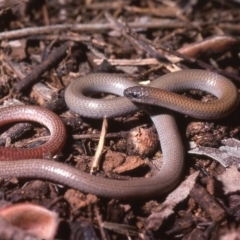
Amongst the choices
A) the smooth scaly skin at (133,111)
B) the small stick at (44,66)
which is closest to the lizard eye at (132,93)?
the smooth scaly skin at (133,111)

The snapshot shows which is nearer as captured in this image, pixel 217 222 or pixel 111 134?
pixel 217 222

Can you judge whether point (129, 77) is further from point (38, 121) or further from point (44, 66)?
point (38, 121)

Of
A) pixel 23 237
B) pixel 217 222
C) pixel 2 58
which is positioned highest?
pixel 2 58

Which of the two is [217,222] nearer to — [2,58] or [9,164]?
[9,164]

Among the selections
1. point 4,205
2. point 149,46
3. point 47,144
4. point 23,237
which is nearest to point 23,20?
point 149,46

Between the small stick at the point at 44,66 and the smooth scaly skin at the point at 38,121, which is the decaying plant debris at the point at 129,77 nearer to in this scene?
the small stick at the point at 44,66

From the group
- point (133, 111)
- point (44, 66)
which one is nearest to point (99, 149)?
point (133, 111)

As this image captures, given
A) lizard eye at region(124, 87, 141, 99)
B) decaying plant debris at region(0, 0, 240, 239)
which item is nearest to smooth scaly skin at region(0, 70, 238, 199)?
lizard eye at region(124, 87, 141, 99)
